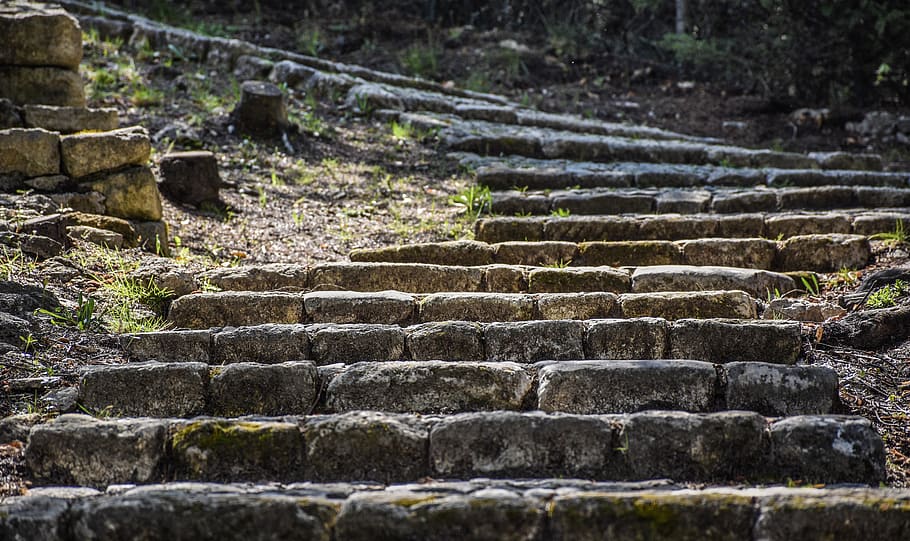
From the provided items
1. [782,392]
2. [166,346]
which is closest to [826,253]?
[782,392]

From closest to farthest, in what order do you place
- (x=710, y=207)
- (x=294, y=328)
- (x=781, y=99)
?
1. (x=294, y=328)
2. (x=710, y=207)
3. (x=781, y=99)

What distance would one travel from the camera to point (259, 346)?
10.4 feet

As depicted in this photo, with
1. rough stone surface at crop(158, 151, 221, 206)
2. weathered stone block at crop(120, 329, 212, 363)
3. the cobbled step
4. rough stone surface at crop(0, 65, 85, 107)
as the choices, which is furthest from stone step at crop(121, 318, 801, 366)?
rough stone surface at crop(0, 65, 85, 107)

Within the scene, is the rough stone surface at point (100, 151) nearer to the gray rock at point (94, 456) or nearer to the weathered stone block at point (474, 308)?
the weathered stone block at point (474, 308)

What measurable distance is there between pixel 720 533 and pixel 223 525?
124cm

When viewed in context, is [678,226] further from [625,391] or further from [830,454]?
[830,454]

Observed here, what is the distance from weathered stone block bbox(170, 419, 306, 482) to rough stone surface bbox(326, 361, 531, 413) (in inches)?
14.4

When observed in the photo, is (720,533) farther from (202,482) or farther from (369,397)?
(202,482)

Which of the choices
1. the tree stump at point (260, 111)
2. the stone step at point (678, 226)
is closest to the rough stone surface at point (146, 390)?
the stone step at point (678, 226)

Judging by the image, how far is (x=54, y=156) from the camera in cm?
501

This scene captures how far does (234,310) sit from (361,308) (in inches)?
22.4

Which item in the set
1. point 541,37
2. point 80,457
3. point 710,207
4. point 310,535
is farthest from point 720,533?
point 541,37

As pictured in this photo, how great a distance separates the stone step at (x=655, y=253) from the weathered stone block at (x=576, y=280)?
0.65 m

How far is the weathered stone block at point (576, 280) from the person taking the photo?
4086 millimetres
